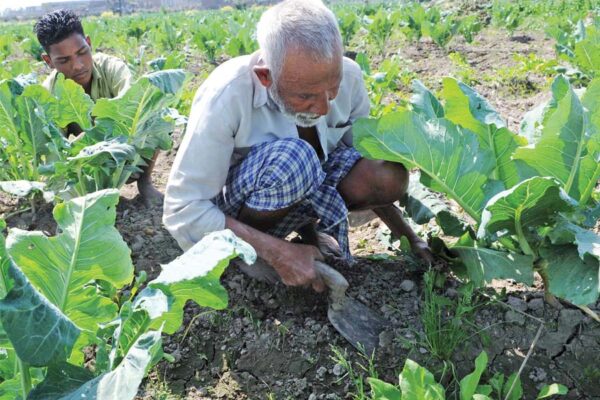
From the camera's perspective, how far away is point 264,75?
213 centimetres

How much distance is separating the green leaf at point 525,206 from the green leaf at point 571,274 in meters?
0.10

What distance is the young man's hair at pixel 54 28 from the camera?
133 inches

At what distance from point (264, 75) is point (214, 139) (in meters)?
0.28

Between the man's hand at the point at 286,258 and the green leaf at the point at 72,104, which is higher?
the green leaf at the point at 72,104

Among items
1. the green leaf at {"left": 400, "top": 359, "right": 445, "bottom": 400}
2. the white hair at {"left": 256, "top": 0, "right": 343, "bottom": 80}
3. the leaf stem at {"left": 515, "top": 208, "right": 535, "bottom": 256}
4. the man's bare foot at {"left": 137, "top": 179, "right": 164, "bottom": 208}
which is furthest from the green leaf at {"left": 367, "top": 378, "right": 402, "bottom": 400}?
the man's bare foot at {"left": 137, "top": 179, "right": 164, "bottom": 208}

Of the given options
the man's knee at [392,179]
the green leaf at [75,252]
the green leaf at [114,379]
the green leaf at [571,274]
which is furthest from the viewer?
the man's knee at [392,179]

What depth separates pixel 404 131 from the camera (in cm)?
197

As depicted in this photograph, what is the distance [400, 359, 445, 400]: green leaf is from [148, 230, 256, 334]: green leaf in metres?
0.51

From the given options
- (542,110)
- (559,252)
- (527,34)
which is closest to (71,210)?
(559,252)

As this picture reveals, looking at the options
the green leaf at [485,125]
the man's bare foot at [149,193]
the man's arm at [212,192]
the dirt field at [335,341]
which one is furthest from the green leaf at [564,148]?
the man's bare foot at [149,193]

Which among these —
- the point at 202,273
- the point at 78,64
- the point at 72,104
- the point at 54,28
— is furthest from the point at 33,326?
the point at 54,28

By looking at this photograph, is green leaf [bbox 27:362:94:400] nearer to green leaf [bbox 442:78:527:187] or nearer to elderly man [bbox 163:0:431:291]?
elderly man [bbox 163:0:431:291]

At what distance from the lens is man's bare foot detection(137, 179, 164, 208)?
323 centimetres

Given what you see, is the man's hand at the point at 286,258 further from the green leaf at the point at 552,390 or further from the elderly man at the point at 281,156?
the green leaf at the point at 552,390
